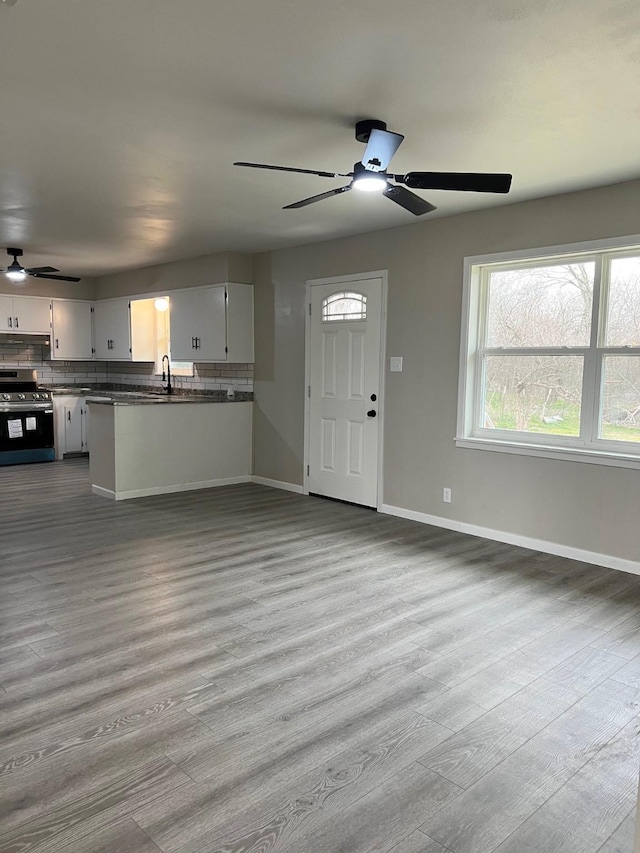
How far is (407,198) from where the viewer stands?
325cm

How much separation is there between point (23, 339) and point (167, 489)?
384 centimetres

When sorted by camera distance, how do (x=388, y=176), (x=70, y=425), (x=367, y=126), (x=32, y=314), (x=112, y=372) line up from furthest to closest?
(x=112, y=372) → (x=70, y=425) → (x=32, y=314) → (x=388, y=176) → (x=367, y=126)

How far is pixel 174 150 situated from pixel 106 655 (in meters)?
2.65

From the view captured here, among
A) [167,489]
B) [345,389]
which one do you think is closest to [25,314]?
[167,489]

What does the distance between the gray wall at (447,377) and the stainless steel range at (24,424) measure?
3.54m

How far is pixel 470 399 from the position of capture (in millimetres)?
4875

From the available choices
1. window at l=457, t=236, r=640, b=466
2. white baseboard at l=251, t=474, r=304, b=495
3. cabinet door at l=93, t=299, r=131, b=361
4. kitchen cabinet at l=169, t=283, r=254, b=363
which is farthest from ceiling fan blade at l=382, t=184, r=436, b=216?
cabinet door at l=93, t=299, r=131, b=361

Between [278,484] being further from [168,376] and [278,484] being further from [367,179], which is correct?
[367,179]

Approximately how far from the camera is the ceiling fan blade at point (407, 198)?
3.18 m

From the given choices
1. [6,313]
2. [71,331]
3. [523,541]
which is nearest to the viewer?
[523,541]

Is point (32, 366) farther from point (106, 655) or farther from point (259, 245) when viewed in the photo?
point (106, 655)

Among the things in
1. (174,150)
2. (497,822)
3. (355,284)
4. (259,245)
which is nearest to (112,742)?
(497,822)

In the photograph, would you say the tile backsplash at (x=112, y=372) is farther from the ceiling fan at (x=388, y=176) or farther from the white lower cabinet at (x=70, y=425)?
the ceiling fan at (x=388, y=176)

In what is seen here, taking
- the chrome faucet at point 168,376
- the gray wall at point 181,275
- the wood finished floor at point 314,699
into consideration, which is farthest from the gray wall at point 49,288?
the wood finished floor at point 314,699
